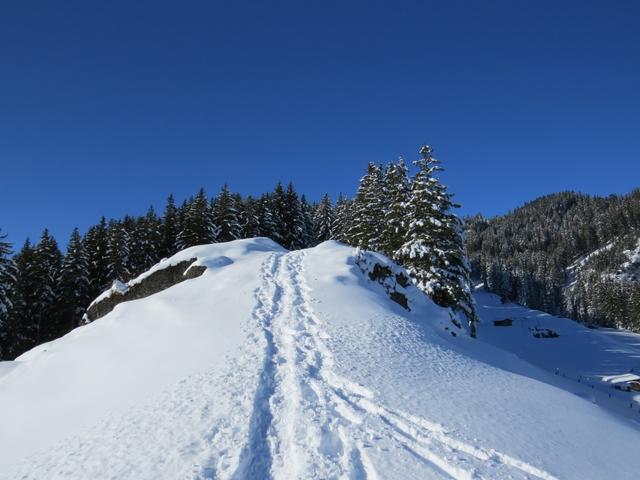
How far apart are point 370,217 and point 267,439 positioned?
3033cm

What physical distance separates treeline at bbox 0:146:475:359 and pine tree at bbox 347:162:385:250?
96 millimetres

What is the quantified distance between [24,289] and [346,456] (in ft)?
142

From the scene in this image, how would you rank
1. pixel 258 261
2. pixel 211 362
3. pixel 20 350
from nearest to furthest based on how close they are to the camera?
pixel 211 362 < pixel 258 261 < pixel 20 350

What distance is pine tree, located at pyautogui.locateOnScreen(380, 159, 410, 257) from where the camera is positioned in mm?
28891

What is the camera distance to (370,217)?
3609cm

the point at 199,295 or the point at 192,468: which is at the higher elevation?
the point at 199,295

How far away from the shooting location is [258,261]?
2341cm

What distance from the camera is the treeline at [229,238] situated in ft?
77.3

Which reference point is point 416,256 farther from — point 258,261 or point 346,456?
point 346,456

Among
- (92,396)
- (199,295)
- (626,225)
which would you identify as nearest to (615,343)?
(199,295)

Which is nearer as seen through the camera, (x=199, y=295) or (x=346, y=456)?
(x=346, y=456)

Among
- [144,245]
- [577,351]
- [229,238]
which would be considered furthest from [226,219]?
[577,351]

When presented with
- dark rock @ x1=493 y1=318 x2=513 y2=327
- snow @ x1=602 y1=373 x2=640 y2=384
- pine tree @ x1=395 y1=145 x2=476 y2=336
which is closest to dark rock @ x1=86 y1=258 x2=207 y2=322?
pine tree @ x1=395 y1=145 x2=476 y2=336

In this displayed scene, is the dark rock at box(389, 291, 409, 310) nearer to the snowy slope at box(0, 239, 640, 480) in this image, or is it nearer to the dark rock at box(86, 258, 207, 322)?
the snowy slope at box(0, 239, 640, 480)
